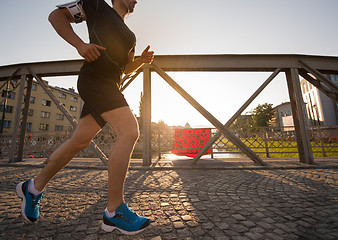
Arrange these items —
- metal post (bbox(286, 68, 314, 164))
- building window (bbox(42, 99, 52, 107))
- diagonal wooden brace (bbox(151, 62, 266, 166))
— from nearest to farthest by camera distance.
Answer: diagonal wooden brace (bbox(151, 62, 266, 166))
metal post (bbox(286, 68, 314, 164))
building window (bbox(42, 99, 52, 107))

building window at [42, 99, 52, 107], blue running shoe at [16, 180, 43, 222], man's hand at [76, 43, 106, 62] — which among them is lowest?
blue running shoe at [16, 180, 43, 222]

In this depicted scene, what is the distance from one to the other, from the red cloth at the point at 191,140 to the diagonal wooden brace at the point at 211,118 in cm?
285

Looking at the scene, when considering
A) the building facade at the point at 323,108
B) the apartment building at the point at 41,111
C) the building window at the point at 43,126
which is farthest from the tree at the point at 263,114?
the building window at the point at 43,126

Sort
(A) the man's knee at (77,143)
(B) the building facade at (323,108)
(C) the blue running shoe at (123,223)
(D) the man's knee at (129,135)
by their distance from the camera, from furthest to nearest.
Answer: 1. (B) the building facade at (323,108)
2. (A) the man's knee at (77,143)
3. (D) the man's knee at (129,135)
4. (C) the blue running shoe at (123,223)

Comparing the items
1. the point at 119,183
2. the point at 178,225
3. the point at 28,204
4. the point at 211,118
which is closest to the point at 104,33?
the point at 119,183

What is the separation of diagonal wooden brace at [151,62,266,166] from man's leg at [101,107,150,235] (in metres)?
3.33

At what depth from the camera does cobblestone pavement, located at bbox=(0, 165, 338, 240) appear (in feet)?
3.96

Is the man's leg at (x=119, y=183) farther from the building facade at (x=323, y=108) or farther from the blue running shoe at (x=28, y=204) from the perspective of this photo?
the building facade at (x=323, y=108)

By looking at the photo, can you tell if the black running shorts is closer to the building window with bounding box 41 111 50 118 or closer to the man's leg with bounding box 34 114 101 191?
the man's leg with bounding box 34 114 101 191

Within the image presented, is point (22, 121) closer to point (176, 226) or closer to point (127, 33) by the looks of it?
point (127, 33)

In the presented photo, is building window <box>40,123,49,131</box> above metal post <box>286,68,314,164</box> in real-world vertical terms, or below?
above

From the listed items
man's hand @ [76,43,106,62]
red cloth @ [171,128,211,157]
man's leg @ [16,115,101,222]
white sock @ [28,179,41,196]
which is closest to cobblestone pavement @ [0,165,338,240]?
man's leg @ [16,115,101,222]

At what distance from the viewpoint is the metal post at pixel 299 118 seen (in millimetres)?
4391

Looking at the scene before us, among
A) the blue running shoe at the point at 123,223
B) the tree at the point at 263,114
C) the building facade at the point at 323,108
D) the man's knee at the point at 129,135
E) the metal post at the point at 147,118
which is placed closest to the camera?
the blue running shoe at the point at 123,223
